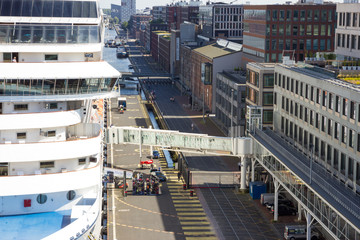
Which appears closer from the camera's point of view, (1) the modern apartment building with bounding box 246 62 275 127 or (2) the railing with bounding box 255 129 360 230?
(2) the railing with bounding box 255 129 360 230

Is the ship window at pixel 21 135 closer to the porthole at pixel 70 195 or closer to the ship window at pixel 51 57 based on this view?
the porthole at pixel 70 195

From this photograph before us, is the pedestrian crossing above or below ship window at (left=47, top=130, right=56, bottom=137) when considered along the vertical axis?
below

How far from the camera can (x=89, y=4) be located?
51000 mm

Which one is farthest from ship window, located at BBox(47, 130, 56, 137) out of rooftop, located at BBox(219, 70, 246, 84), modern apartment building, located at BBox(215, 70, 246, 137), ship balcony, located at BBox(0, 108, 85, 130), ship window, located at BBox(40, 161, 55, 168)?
rooftop, located at BBox(219, 70, 246, 84)

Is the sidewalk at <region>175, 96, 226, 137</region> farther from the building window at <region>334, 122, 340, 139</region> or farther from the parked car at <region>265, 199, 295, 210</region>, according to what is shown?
the building window at <region>334, 122, 340, 139</region>

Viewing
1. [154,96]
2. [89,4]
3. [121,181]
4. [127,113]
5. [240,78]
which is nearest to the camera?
[89,4]

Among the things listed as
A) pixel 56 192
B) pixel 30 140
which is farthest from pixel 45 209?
pixel 30 140

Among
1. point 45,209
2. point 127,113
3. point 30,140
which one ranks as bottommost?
point 127,113

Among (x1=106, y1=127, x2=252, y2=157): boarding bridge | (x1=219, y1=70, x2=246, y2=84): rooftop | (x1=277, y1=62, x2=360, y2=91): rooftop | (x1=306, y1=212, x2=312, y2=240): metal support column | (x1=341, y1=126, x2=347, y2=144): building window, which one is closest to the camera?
(x1=306, y1=212, x2=312, y2=240): metal support column

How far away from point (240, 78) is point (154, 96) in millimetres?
61628

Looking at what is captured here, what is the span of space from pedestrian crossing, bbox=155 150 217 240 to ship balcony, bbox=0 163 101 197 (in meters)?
26.4

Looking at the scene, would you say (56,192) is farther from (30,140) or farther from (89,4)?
(89,4)

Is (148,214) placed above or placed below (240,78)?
below

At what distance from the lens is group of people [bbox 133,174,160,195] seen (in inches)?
3563
